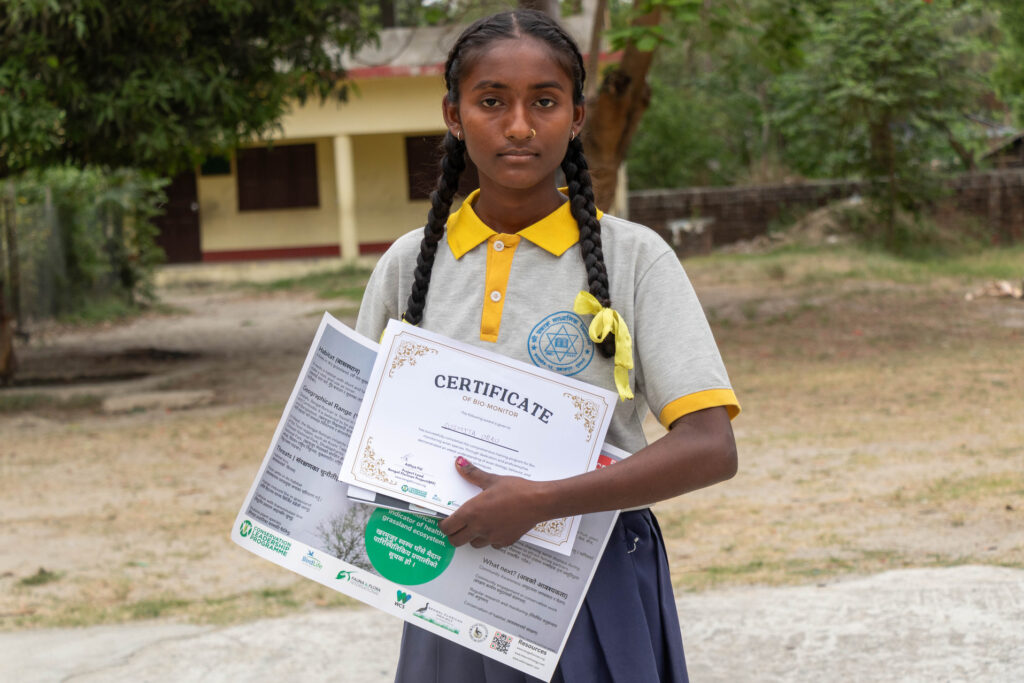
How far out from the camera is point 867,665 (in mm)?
3096

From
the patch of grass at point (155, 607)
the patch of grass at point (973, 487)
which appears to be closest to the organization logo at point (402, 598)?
the patch of grass at point (155, 607)

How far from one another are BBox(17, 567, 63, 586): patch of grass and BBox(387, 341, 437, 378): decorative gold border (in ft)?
11.3

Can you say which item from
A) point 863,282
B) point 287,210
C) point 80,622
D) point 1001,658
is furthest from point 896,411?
point 287,210

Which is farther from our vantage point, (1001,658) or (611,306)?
(1001,658)

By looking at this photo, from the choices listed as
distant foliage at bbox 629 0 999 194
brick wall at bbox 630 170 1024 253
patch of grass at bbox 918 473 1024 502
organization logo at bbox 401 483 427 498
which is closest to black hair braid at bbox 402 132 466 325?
organization logo at bbox 401 483 427 498

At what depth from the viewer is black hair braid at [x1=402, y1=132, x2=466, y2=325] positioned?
5.23 ft

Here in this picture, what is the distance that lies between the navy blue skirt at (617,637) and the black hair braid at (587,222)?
11.1 inches

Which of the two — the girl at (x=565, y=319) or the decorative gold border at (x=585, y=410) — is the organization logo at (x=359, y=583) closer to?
the girl at (x=565, y=319)

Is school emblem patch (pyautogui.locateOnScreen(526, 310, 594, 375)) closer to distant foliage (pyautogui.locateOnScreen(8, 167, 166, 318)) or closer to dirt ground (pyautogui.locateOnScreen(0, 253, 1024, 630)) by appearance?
dirt ground (pyautogui.locateOnScreen(0, 253, 1024, 630))

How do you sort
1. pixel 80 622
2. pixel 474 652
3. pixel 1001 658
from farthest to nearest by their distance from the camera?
pixel 80 622
pixel 1001 658
pixel 474 652

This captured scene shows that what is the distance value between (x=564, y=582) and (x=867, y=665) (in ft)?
6.18

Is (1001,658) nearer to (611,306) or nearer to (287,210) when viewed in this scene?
(611,306)

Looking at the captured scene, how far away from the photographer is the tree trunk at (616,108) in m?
8.62

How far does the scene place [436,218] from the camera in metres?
1.64
